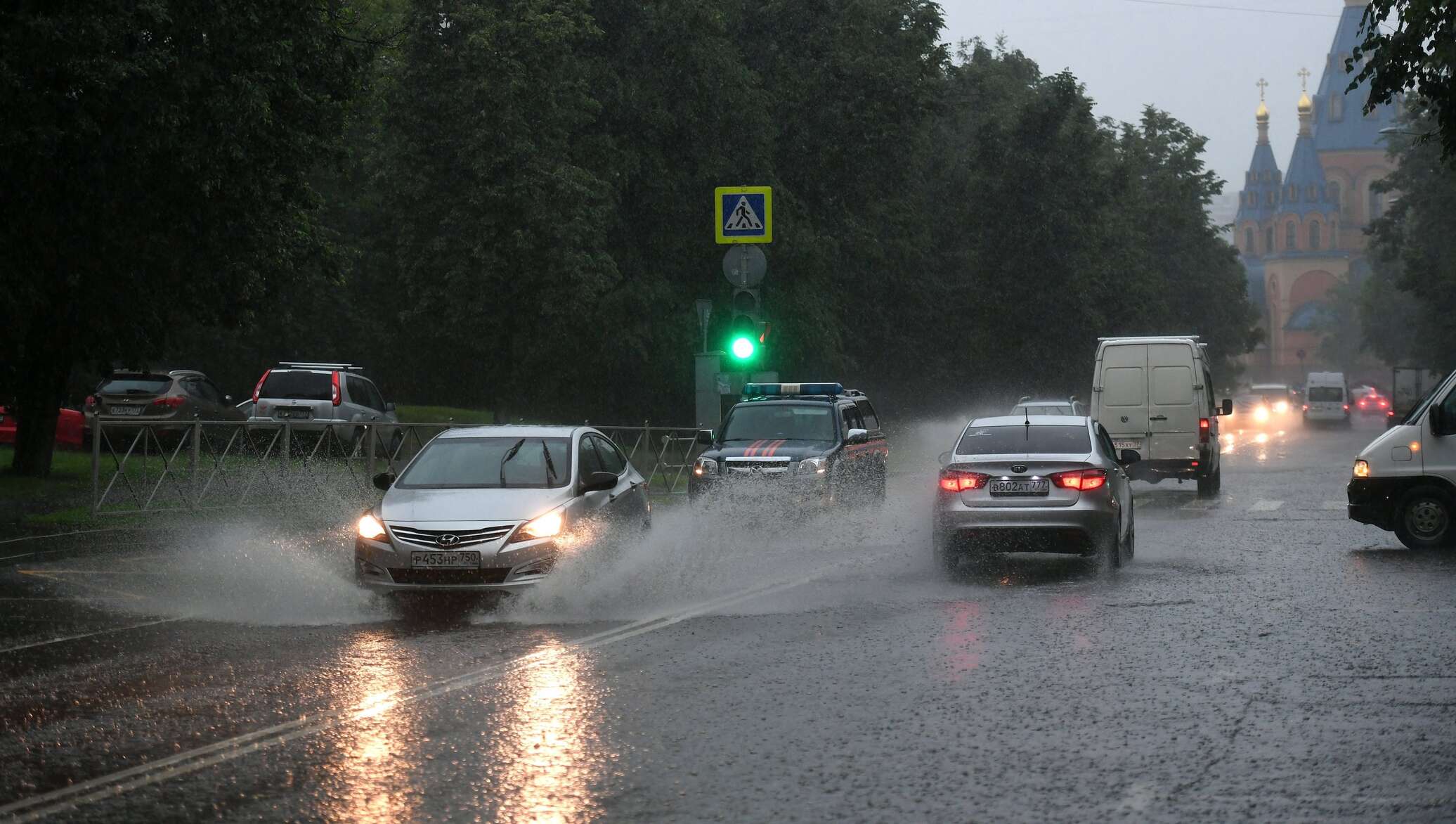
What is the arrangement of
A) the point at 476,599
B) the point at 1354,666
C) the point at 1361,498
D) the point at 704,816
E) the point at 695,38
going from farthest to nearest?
the point at 695,38
the point at 1361,498
the point at 476,599
the point at 1354,666
the point at 704,816

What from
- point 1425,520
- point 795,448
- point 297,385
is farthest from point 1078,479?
point 297,385

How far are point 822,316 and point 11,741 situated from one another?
39.6 m

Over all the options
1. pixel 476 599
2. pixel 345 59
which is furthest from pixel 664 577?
pixel 345 59

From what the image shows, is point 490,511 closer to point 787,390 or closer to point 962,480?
point 962,480

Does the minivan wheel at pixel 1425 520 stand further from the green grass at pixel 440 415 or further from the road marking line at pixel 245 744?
→ the green grass at pixel 440 415

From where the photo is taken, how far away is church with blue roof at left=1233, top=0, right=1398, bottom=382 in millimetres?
178250

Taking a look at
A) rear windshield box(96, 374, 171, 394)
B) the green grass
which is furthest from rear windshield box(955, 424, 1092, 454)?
the green grass

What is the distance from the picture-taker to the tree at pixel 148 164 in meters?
21.2

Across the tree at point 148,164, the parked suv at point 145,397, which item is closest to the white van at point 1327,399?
the parked suv at point 145,397

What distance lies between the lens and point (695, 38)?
1738 inches

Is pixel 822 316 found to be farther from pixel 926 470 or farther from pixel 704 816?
pixel 704 816

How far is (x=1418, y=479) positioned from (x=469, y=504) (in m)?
10.0

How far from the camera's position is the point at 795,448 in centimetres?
2256

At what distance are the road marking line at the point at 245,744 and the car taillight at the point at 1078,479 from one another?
212 inches
